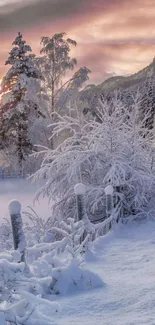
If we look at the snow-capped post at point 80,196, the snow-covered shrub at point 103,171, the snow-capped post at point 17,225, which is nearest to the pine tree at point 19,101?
the snow-covered shrub at point 103,171

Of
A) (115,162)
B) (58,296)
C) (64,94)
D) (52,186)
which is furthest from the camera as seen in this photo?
(64,94)

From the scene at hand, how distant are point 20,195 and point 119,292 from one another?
42.7 feet

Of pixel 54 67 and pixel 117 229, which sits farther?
pixel 54 67

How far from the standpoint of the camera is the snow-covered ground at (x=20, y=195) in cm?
1281

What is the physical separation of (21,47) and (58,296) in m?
23.1

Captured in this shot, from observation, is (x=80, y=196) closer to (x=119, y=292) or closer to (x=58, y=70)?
(x=119, y=292)

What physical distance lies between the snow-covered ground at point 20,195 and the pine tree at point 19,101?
3.38m

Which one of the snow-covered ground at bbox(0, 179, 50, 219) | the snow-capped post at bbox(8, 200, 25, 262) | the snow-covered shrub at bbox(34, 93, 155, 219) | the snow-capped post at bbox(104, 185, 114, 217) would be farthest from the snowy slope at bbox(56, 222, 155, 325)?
the snow-covered ground at bbox(0, 179, 50, 219)

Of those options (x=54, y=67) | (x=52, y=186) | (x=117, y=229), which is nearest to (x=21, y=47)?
(x=54, y=67)

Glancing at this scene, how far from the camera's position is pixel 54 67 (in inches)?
1045

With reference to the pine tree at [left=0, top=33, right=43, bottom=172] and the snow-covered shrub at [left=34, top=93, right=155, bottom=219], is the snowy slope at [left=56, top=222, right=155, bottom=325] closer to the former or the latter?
the snow-covered shrub at [left=34, top=93, right=155, bottom=219]

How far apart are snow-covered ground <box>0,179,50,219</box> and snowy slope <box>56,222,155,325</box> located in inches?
224

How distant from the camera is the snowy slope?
3648 millimetres

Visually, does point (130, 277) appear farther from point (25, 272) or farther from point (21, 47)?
point (21, 47)
